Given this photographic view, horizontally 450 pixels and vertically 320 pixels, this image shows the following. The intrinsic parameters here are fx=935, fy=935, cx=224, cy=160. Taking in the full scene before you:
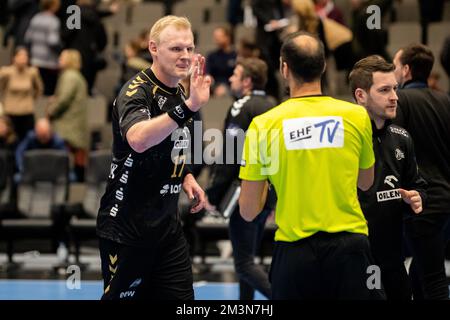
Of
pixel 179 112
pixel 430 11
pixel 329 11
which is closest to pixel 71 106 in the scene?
pixel 329 11

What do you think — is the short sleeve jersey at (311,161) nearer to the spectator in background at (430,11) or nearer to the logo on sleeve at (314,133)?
the logo on sleeve at (314,133)

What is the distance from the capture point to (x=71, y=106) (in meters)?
12.8

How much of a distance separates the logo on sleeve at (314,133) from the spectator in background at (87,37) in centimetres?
976

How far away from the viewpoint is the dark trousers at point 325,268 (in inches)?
169

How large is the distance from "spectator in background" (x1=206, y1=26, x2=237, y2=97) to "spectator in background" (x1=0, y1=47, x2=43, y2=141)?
2451 mm

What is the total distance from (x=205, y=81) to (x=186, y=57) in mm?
731

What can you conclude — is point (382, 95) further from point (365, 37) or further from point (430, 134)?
point (365, 37)

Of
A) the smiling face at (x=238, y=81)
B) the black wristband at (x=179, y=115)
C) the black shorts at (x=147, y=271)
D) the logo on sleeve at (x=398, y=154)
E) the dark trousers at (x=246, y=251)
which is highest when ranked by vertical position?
the smiling face at (x=238, y=81)

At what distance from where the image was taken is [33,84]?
12969mm

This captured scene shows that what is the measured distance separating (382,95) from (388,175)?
48 cm

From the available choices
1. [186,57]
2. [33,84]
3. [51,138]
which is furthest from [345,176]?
[33,84]

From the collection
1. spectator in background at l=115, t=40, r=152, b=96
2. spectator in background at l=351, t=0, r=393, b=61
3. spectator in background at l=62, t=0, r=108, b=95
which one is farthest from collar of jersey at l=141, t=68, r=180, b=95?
spectator in background at l=62, t=0, r=108, b=95

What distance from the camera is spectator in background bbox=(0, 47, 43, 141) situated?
12.9 metres

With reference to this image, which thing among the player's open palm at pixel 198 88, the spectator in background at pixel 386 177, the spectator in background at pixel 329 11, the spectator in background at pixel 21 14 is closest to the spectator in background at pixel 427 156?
the spectator in background at pixel 386 177
